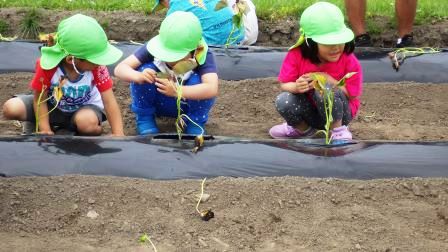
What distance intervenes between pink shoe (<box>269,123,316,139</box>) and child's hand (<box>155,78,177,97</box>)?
0.70 m

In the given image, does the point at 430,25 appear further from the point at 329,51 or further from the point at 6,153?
the point at 6,153

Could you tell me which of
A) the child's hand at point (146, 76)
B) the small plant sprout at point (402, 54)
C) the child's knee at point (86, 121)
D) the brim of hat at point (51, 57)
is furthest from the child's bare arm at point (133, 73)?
the small plant sprout at point (402, 54)

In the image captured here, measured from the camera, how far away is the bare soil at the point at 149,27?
5.60 m

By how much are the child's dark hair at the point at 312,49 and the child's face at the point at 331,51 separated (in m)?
0.03

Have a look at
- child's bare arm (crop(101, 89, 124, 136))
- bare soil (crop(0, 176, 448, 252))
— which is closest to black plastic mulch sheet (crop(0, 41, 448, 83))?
→ child's bare arm (crop(101, 89, 124, 136))

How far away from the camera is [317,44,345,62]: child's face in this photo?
343 centimetres

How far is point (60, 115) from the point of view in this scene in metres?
3.66

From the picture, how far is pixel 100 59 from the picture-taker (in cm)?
333

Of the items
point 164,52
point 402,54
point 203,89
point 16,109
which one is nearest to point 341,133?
point 203,89

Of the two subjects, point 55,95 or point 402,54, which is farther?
point 402,54

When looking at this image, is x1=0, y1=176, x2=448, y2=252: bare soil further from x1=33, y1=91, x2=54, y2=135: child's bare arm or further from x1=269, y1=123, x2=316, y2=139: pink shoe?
x1=269, y1=123, x2=316, y2=139: pink shoe

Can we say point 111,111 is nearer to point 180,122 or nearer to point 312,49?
point 180,122

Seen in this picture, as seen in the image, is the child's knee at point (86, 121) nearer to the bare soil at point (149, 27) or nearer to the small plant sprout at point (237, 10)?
the small plant sprout at point (237, 10)

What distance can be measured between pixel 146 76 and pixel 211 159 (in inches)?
23.7
